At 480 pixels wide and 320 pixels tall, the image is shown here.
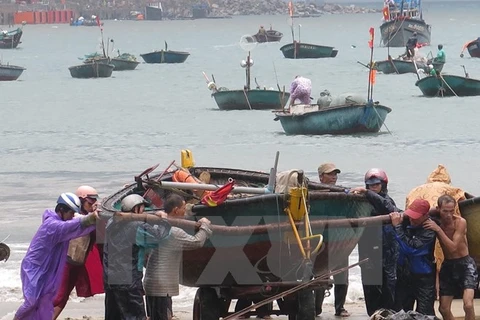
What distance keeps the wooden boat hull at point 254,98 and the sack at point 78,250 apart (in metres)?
27.7

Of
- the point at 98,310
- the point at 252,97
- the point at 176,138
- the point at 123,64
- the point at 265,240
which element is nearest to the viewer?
the point at 265,240

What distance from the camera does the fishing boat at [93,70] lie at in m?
61.2

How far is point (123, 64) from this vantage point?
67.0m

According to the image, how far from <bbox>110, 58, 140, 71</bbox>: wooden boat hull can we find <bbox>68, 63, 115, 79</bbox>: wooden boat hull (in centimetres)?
307

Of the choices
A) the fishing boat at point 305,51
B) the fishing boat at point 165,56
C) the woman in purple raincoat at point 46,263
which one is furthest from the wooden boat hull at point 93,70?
the woman in purple raincoat at point 46,263

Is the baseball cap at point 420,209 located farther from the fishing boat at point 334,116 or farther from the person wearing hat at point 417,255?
the fishing boat at point 334,116

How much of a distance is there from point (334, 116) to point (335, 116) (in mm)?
23

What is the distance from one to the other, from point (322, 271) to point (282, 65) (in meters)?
63.4

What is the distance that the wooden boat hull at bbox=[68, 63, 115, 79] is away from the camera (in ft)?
201

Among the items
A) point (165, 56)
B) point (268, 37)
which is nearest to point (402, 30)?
point (165, 56)

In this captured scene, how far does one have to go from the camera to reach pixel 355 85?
55.2 m

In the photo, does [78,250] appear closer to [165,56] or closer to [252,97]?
[252,97]

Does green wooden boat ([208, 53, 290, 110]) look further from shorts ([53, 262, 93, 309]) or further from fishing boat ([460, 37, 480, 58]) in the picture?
fishing boat ([460, 37, 480, 58])

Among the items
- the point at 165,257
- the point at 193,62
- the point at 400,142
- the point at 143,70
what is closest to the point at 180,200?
the point at 165,257
